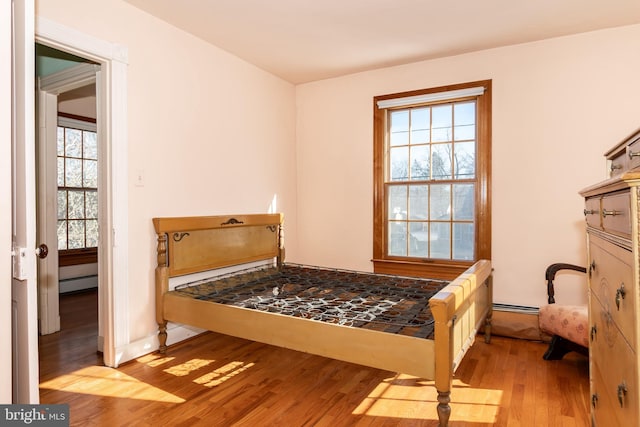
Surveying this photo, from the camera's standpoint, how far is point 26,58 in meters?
1.35

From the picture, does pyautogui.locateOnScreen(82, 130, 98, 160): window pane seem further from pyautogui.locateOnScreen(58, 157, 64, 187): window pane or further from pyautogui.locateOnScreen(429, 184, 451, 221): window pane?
pyautogui.locateOnScreen(429, 184, 451, 221): window pane

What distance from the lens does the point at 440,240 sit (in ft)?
13.5

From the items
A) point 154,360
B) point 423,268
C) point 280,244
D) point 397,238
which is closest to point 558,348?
point 423,268

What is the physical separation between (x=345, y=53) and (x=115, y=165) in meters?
2.35

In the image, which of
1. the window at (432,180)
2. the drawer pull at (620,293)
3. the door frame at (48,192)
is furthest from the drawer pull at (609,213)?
the door frame at (48,192)

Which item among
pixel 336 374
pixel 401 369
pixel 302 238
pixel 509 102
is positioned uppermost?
pixel 509 102

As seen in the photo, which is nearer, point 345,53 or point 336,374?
point 336,374

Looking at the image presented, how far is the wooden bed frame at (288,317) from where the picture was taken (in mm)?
2004

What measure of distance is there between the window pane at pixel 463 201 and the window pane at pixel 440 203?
0.06 meters

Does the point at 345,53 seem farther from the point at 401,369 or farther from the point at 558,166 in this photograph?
the point at 401,369

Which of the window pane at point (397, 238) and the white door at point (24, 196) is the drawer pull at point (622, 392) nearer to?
the white door at point (24, 196)

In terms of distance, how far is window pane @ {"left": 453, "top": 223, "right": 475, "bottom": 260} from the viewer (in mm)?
3980

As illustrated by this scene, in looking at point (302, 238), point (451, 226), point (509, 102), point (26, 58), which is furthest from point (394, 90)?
point (26, 58)

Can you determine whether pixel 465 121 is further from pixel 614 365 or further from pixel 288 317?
pixel 614 365
